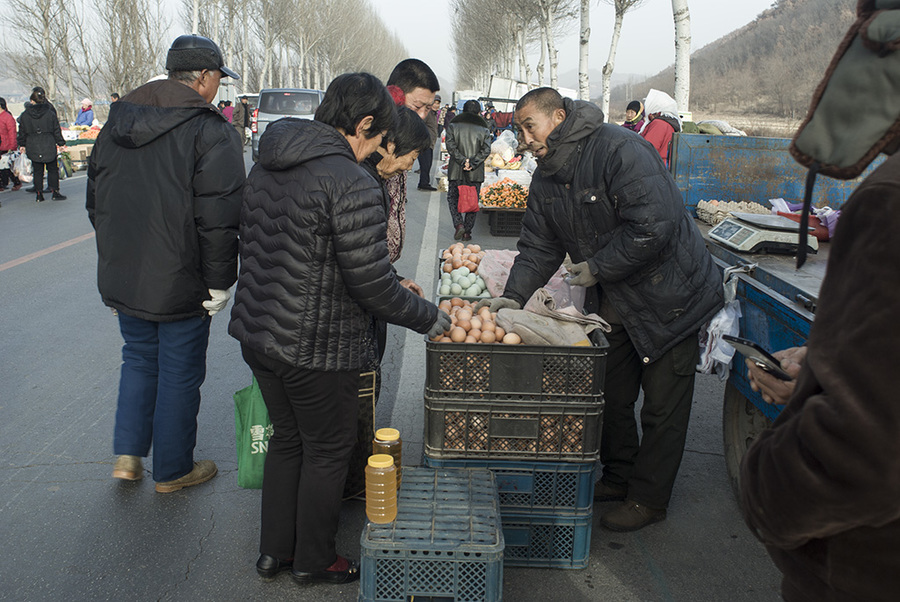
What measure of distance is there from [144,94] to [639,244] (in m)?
2.43

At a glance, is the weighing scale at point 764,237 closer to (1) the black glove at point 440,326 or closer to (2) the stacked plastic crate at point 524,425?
(2) the stacked plastic crate at point 524,425

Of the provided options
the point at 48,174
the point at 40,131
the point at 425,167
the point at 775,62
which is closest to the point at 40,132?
the point at 40,131

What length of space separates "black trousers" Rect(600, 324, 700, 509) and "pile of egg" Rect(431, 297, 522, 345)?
71 centimetres

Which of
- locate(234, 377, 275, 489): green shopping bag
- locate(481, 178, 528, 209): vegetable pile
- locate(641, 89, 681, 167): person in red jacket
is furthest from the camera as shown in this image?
locate(481, 178, 528, 209): vegetable pile

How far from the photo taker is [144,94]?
355 centimetres

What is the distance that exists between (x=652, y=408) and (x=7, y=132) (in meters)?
15.0

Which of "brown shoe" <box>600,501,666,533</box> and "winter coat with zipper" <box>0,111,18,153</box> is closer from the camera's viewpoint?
"brown shoe" <box>600,501,666,533</box>

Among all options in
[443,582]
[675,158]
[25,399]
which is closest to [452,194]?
[675,158]

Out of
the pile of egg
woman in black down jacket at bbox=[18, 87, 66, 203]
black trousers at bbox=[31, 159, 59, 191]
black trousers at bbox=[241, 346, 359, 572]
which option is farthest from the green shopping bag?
black trousers at bbox=[31, 159, 59, 191]

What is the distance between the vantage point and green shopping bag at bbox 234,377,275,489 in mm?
3529

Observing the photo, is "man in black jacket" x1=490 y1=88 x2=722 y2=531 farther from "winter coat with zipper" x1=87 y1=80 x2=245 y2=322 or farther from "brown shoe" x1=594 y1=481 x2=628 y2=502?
"winter coat with zipper" x1=87 y1=80 x2=245 y2=322

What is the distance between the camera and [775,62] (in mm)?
65000

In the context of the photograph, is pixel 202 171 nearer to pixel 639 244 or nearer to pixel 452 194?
pixel 639 244

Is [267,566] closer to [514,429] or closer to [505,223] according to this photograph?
[514,429]
